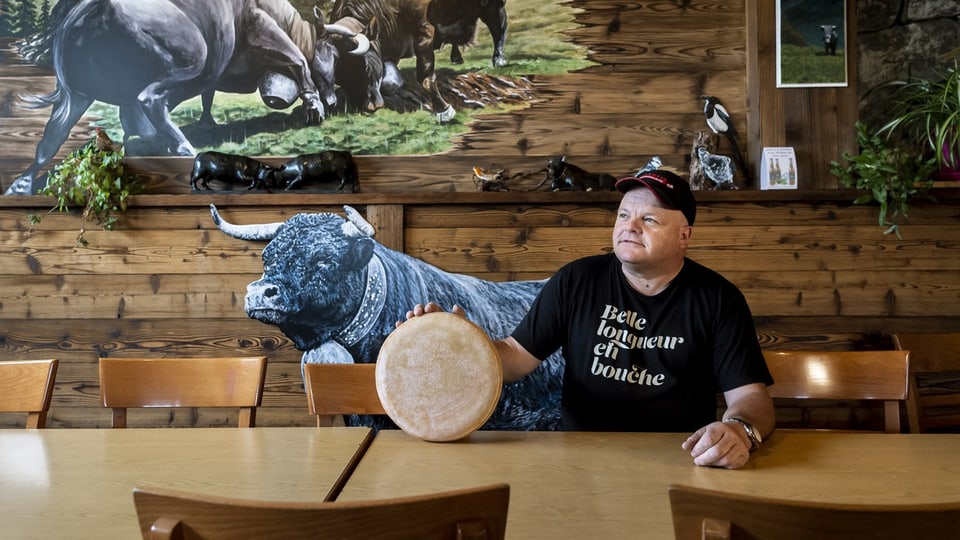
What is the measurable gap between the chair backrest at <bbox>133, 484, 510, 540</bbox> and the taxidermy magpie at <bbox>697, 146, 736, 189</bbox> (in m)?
2.57

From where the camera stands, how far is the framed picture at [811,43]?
308 centimetres

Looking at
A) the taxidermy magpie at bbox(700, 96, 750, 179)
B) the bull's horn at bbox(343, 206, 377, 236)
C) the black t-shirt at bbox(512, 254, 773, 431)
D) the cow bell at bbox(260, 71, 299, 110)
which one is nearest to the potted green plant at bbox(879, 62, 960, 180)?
the taxidermy magpie at bbox(700, 96, 750, 179)

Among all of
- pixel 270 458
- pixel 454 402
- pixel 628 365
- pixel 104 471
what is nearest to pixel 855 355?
Answer: pixel 628 365

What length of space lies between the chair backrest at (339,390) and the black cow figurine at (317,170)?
1446 mm

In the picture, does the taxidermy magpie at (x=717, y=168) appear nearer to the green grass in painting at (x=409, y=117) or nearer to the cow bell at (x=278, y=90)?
the green grass in painting at (x=409, y=117)

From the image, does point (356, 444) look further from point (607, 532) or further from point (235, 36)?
point (235, 36)

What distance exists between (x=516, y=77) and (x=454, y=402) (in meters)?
2.14

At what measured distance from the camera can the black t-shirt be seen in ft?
5.98

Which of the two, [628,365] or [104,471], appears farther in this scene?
[628,365]

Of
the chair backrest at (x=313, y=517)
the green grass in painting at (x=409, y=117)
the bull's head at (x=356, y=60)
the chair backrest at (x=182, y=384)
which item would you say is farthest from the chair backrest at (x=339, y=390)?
the bull's head at (x=356, y=60)

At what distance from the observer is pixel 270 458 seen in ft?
4.71

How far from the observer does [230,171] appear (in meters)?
3.15

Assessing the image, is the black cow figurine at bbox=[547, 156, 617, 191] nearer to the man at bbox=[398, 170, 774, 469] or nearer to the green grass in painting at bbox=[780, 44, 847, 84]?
the green grass in painting at bbox=[780, 44, 847, 84]

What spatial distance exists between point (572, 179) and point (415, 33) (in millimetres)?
1030
